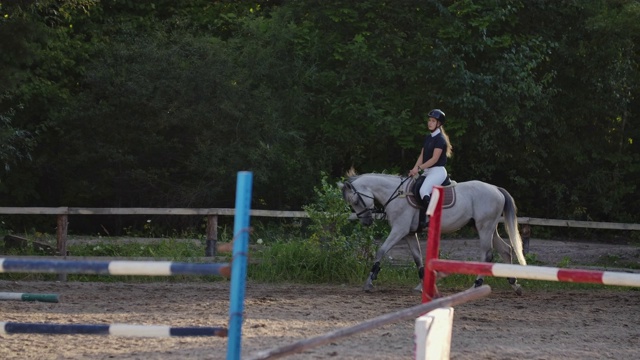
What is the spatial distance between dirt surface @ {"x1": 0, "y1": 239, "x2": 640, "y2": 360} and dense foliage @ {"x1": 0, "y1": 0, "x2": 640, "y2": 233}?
7955mm

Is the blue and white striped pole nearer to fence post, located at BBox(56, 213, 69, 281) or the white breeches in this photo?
the white breeches

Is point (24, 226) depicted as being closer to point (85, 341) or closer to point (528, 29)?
point (528, 29)

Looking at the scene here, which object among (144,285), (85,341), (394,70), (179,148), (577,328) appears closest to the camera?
(85,341)

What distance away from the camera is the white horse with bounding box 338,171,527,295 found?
13.7 meters

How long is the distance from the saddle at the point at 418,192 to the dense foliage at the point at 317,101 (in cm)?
780

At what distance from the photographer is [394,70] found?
23.4 meters

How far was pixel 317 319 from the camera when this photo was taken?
10617 millimetres

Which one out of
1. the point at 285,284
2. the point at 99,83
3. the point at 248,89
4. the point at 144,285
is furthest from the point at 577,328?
the point at 99,83

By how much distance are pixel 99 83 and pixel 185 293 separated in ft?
33.9

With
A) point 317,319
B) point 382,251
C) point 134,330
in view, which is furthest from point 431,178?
point 134,330

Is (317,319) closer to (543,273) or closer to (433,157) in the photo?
(433,157)

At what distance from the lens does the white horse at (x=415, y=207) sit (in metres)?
13.7

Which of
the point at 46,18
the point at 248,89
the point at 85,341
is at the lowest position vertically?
the point at 85,341

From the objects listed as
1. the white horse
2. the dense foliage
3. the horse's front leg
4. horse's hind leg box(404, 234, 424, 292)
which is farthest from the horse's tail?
the dense foliage
